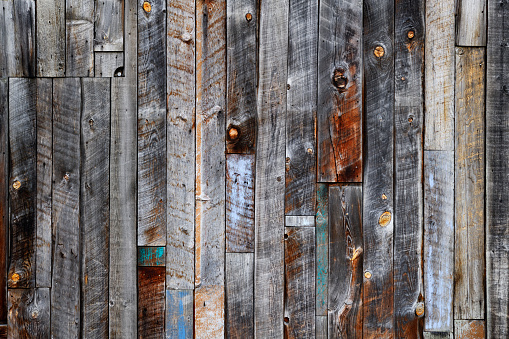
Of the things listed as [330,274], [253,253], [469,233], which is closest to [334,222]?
[330,274]

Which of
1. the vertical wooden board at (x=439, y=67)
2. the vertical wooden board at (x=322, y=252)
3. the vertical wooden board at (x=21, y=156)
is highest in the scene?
the vertical wooden board at (x=439, y=67)

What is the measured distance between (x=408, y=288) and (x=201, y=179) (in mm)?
1042

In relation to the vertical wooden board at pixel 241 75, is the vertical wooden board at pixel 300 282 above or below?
below

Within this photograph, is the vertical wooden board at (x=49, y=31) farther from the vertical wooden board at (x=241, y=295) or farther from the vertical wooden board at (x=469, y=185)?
the vertical wooden board at (x=469, y=185)

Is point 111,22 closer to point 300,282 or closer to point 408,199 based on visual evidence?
point 300,282

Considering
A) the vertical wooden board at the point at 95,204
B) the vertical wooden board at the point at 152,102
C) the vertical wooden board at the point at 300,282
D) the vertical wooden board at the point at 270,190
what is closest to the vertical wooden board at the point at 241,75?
the vertical wooden board at the point at 270,190

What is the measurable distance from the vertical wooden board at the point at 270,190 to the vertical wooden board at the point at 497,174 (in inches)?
36.3

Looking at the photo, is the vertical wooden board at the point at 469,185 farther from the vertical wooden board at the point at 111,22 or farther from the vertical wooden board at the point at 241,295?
the vertical wooden board at the point at 111,22

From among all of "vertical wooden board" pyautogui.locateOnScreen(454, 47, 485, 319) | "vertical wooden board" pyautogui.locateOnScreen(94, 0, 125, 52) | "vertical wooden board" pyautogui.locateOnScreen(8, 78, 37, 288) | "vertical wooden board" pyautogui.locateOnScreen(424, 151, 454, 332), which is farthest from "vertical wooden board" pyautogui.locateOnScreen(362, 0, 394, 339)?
"vertical wooden board" pyautogui.locateOnScreen(8, 78, 37, 288)

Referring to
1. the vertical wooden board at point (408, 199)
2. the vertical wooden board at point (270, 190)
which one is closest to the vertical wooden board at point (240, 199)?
the vertical wooden board at point (270, 190)

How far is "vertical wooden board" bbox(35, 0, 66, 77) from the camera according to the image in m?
1.63

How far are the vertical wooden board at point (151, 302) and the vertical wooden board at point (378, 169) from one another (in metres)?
0.91

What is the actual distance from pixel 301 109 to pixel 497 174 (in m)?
0.93

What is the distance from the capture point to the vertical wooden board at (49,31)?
5.35 feet
